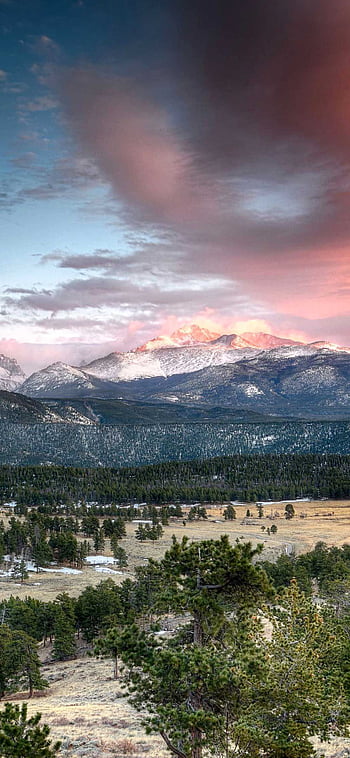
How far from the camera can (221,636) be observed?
78.5 ft

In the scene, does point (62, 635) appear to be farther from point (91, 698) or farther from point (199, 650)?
point (199, 650)

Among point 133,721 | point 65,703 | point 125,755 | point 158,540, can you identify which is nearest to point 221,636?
point 125,755

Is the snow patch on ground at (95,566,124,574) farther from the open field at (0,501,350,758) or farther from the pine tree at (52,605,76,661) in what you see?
the pine tree at (52,605,76,661)

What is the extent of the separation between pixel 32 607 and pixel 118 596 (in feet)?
41.8

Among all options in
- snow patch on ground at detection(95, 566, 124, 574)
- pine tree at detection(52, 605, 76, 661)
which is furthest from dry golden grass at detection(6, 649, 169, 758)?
snow patch on ground at detection(95, 566, 124, 574)

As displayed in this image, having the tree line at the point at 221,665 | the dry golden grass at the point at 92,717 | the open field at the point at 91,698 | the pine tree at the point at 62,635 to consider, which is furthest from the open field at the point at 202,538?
the tree line at the point at 221,665

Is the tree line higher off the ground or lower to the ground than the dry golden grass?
higher

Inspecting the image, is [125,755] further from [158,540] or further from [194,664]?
[158,540]

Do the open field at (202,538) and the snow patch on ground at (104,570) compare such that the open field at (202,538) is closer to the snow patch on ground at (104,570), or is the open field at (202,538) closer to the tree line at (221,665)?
the snow patch on ground at (104,570)

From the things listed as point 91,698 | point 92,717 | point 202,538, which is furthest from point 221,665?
point 202,538

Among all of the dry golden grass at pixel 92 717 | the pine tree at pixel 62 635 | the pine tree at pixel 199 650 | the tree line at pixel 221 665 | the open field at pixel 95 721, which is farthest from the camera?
the pine tree at pixel 62 635

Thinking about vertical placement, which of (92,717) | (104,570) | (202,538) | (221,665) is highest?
(221,665)

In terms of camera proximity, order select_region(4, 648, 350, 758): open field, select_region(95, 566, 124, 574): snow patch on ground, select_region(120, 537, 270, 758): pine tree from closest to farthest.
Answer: select_region(120, 537, 270, 758): pine tree → select_region(4, 648, 350, 758): open field → select_region(95, 566, 124, 574): snow patch on ground

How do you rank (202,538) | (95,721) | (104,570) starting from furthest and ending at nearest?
(202,538) → (104,570) → (95,721)
